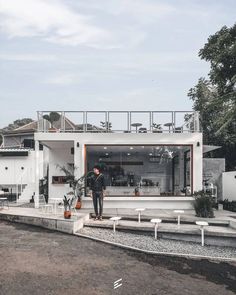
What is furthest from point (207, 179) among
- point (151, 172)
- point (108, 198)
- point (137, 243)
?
point (137, 243)

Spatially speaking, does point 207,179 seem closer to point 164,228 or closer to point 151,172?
point 151,172

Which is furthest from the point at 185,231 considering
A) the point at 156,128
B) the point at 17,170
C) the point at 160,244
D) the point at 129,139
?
the point at 17,170

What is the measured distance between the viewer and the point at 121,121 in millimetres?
16016

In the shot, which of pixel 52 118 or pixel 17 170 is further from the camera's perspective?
pixel 17 170

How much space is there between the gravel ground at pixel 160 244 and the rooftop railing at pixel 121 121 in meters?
5.74

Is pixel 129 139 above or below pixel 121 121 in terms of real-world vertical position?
below

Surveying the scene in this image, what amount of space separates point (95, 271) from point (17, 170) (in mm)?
14821

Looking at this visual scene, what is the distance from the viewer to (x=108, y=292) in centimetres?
632

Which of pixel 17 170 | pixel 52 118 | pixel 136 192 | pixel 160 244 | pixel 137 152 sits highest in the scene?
pixel 52 118

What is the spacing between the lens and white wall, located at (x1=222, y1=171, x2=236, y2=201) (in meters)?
17.8

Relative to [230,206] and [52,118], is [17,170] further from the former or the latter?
[230,206]

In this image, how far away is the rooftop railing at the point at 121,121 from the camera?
16.0 meters

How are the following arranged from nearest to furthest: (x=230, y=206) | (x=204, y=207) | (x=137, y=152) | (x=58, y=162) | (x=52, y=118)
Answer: (x=204, y=207) → (x=230, y=206) → (x=137, y=152) → (x=52, y=118) → (x=58, y=162)

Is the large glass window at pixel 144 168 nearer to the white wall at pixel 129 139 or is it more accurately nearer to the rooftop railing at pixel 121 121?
the white wall at pixel 129 139
